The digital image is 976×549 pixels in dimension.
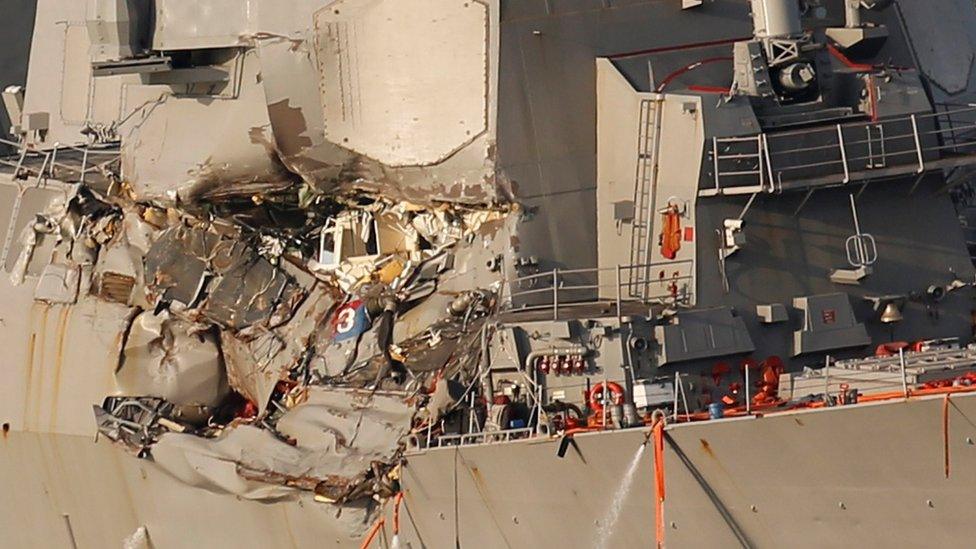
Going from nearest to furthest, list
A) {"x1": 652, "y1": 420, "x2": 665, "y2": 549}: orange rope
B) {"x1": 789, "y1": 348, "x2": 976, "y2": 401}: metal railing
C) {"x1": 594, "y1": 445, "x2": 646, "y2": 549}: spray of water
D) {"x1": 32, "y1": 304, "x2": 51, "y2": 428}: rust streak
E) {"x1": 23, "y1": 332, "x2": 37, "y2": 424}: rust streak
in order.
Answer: {"x1": 789, "y1": 348, "x2": 976, "y2": 401}: metal railing
{"x1": 652, "y1": 420, "x2": 665, "y2": 549}: orange rope
{"x1": 594, "y1": 445, "x2": 646, "y2": 549}: spray of water
{"x1": 32, "y1": 304, "x2": 51, "y2": 428}: rust streak
{"x1": 23, "y1": 332, "x2": 37, "y2": 424}: rust streak

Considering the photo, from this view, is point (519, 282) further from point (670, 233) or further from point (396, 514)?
point (396, 514)

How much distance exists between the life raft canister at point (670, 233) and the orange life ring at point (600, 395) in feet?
5.07

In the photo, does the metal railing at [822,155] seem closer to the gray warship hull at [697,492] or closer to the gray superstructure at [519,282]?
the gray superstructure at [519,282]

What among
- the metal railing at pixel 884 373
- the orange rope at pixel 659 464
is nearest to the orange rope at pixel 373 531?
the orange rope at pixel 659 464

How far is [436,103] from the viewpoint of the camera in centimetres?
1842

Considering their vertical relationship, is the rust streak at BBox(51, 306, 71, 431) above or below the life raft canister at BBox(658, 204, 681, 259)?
below

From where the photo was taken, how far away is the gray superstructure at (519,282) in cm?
1529

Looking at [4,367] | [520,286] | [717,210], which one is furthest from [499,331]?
[4,367]

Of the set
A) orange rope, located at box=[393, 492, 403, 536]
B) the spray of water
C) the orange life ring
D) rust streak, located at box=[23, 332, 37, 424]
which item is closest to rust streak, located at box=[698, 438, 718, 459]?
the spray of water

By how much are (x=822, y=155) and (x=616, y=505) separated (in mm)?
3890

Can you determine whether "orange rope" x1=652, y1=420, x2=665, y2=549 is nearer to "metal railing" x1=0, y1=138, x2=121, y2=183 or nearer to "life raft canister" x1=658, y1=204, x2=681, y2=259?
"life raft canister" x1=658, y1=204, x2=681, y2=259

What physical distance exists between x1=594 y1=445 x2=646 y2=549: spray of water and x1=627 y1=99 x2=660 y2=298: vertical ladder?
2.31 metres

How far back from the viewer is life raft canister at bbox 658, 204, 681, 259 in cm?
1709

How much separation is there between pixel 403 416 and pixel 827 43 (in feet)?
18.1
